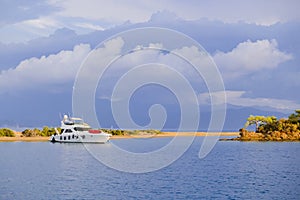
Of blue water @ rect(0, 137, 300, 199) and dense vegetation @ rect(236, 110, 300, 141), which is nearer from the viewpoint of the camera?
blue water @ rect(0, 137, 300, 199)

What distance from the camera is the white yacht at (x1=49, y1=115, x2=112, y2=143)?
105 m

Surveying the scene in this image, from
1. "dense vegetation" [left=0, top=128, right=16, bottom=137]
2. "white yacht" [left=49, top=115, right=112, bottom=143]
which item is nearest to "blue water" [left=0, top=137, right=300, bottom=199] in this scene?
"white yacht" [left=49, top=115, right=112, bottom=143]

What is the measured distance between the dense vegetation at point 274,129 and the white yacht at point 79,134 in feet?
127

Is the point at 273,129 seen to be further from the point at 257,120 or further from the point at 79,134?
the point at 79,134

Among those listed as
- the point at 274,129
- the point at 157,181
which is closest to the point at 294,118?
the point at 274,129

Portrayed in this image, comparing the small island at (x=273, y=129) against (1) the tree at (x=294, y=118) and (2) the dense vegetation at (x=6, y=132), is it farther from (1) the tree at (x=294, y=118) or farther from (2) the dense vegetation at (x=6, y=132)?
(2) the dense vegetation at (x=6, y=132)

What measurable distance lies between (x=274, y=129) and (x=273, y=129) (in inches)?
12.4

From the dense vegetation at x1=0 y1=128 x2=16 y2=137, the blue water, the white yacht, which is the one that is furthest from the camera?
the dense vegetation at x1=0 y1=128 x2=16 y2=137

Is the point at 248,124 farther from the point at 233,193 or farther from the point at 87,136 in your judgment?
the point at 233,193

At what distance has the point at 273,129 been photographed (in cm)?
11525

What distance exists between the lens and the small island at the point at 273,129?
365ft

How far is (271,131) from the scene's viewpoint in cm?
11488

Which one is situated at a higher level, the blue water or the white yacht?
the white yacht

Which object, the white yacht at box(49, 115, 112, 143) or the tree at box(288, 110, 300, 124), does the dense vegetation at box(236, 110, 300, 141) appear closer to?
the tree at box(288, 110, 300, 124)
